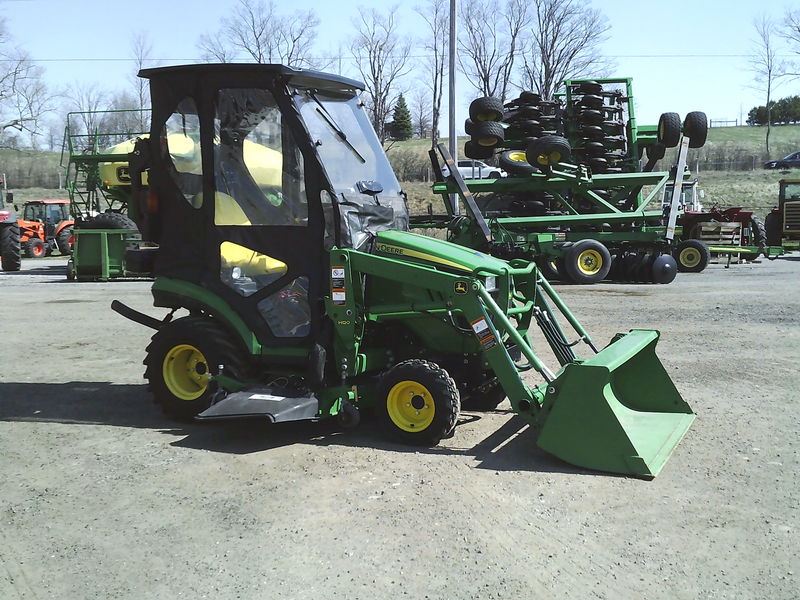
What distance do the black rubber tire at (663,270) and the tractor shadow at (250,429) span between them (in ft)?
36.8

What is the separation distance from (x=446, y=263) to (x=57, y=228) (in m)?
27.8

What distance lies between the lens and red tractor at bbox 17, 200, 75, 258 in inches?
1113

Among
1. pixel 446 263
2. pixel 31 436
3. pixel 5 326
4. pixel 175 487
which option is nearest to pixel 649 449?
pixel 446 263

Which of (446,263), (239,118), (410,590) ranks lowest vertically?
(410,590)

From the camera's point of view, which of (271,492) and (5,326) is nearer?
(271,492)

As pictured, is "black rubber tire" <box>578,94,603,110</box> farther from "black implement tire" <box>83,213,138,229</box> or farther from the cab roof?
the cab roof

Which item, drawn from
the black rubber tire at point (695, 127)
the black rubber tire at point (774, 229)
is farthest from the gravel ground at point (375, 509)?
the black rubber tire at point (774, 229)

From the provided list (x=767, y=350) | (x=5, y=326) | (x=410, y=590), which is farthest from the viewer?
(x=5, y=326)

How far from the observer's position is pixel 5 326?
439 inches

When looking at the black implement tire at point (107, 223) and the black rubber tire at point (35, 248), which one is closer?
the black implement tire at point (107, 223)

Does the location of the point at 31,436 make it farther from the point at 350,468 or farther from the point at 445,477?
the point at 445,477

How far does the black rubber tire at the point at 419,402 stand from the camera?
524 centimetres

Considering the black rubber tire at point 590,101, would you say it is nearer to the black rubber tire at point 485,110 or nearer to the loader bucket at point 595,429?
the black rubber tire at point 485,110

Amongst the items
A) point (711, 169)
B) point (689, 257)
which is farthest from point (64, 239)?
point (711, 169)
